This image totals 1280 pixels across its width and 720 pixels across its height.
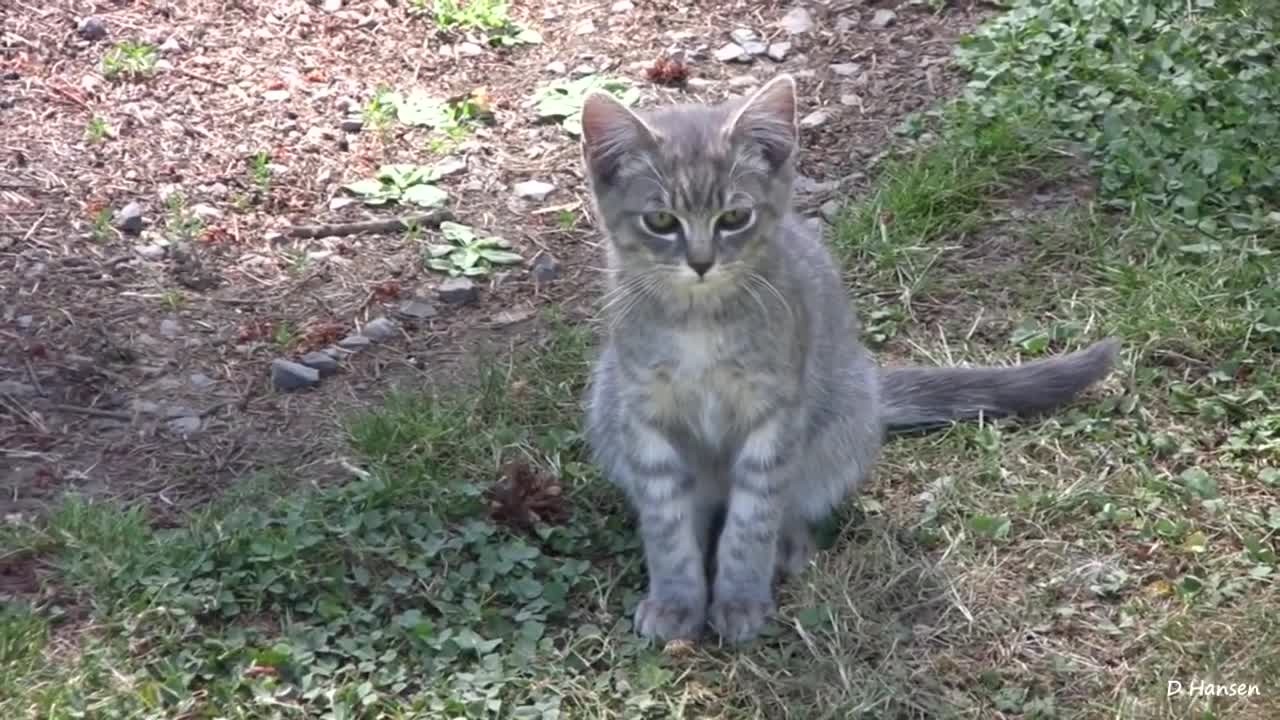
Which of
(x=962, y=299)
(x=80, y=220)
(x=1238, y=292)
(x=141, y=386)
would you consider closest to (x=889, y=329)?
(x=962, y=299)

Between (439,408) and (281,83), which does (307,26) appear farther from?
(439,408)

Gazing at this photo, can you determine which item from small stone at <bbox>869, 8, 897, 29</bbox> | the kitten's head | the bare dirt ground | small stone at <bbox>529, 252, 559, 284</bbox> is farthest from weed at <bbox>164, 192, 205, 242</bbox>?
small stone at <bbox>869, 8, 897, 29</bbox>

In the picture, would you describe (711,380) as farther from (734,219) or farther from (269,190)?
(269,190)

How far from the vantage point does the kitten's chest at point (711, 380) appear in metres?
4.17

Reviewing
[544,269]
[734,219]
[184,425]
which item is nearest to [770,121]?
[734,219]

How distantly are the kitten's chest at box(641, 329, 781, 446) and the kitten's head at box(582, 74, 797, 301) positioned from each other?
12 cm

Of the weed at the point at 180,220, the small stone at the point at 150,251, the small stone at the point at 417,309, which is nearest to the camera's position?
the small stone at the point at 417,309

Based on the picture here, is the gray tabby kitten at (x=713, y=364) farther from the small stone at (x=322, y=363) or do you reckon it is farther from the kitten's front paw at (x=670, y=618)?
the small stone at (x=322, y=363)

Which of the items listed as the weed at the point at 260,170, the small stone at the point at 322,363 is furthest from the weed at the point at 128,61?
the small stone at the point at 322,363

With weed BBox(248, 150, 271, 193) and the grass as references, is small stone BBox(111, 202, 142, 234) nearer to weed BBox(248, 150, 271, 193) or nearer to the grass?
weed BBox(248, 150, 271, 193)

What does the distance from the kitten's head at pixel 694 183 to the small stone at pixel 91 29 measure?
3.01 metres

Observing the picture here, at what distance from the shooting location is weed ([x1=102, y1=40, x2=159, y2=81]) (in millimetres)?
6273

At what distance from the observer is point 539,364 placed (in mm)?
5184

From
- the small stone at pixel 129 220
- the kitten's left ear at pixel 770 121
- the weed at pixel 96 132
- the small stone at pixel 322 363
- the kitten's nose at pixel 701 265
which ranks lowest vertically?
the small stone at pixel 322 363
